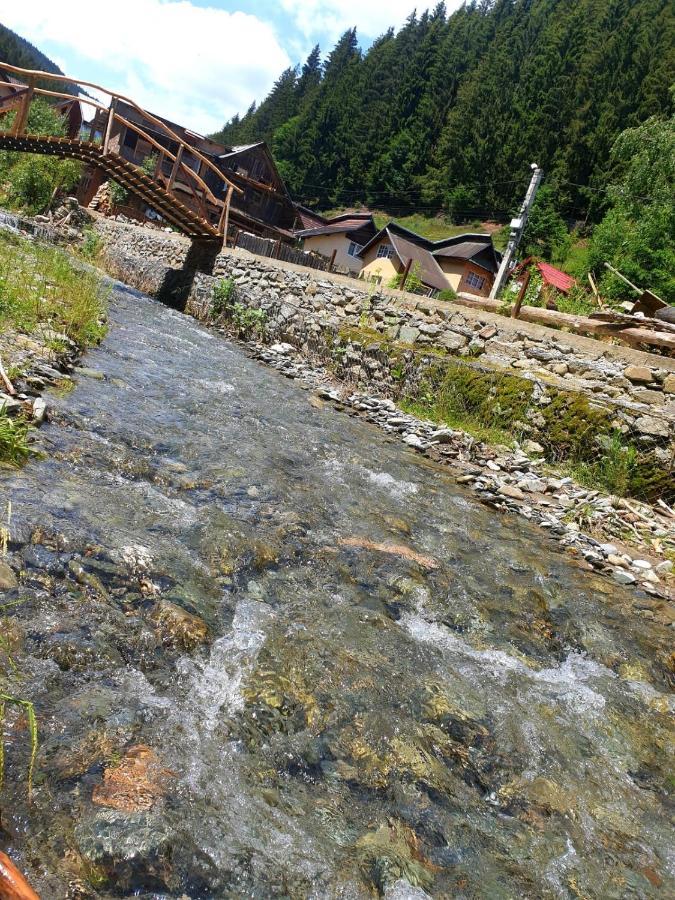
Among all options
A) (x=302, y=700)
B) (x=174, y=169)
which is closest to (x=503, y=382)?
(x=302, y=700)

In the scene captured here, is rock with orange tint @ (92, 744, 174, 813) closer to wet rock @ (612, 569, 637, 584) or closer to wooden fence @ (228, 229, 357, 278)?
wet rock @ (612, 569, 637, 584)

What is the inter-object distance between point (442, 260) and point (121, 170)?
37479 millimetres

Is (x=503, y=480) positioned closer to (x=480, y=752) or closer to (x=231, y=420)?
(x=231, y=420)

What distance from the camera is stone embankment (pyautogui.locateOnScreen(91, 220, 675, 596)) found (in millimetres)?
8047

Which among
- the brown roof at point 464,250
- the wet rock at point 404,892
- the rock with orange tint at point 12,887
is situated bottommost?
the wet rock at point 404,892

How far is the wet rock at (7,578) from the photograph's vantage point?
9.92 feet

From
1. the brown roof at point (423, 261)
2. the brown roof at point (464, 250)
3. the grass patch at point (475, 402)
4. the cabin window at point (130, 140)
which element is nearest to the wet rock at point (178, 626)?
the grass patch at point (475, 402)

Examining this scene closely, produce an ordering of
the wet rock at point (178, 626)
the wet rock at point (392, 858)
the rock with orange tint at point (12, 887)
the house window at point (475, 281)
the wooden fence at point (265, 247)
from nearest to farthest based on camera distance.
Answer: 1. the rock with orange tint at point (12, 887)
2. the wet rock at point (392, 858)
3. the wet rock at point (178, 626)
4. the wooden fence at point (265, 247)
5. the house window at point (475, 281)

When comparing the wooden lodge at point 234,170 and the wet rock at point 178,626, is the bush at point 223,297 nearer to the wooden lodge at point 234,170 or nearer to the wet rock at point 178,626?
the wet rock at point 178,626

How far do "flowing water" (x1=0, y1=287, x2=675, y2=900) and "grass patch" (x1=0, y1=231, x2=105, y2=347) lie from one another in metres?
3.12

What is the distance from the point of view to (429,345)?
1328cm

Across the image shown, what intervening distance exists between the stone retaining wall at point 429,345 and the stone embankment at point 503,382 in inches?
1.1

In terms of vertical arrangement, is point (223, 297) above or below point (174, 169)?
below

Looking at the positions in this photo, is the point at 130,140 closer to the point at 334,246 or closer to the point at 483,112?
the point at 334,246
